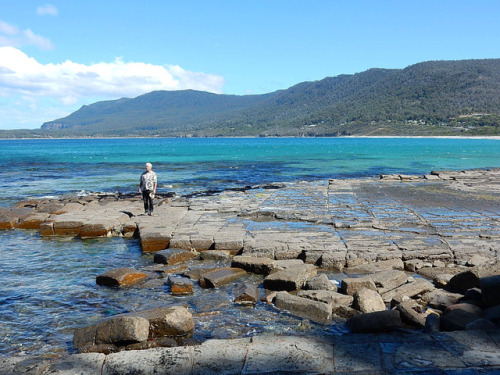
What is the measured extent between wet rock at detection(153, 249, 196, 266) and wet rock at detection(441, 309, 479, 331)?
19.9 ft

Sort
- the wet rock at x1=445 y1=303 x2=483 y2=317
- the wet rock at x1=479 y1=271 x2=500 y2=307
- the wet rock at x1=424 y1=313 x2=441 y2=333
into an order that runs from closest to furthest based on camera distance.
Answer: the wet rock at x1=424 y1=313 x2=441 y2=333 < the wet rock at x1=445 y1=303 x2=483 y2=317 < the wet rock at x1=479 y1=271 x2=500 y2=307

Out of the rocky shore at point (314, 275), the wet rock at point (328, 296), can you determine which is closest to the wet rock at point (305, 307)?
the rocky shore at point (314, 275)

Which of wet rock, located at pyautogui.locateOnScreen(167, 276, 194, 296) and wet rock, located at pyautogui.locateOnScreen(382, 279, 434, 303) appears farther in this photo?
wet rock, located at pyautogui.locateOnScreen(167, 276, 194, 296)

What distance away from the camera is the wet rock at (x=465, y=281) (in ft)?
26.0

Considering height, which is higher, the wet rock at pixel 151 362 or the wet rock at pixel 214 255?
the wet rock at pixel 151 362

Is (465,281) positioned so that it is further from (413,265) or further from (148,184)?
(148,184)

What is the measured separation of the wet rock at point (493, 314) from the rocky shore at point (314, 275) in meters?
0.02

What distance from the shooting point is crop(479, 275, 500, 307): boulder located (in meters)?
6.73

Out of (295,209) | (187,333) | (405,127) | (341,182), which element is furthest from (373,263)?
(405,127)

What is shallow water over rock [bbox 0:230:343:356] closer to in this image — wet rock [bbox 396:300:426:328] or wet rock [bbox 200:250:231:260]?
wet rock [bbox 200:250:231:260]

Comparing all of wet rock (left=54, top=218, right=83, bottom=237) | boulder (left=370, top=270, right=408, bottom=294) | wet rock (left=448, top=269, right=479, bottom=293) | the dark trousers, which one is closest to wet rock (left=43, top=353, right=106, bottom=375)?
boulder (left=370, top=270, right=408, bottom=294)

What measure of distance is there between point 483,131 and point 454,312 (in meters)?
131

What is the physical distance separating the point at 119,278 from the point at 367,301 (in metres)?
4.69

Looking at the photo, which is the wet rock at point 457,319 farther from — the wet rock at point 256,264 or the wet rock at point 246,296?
the wet rock at point 256,264
